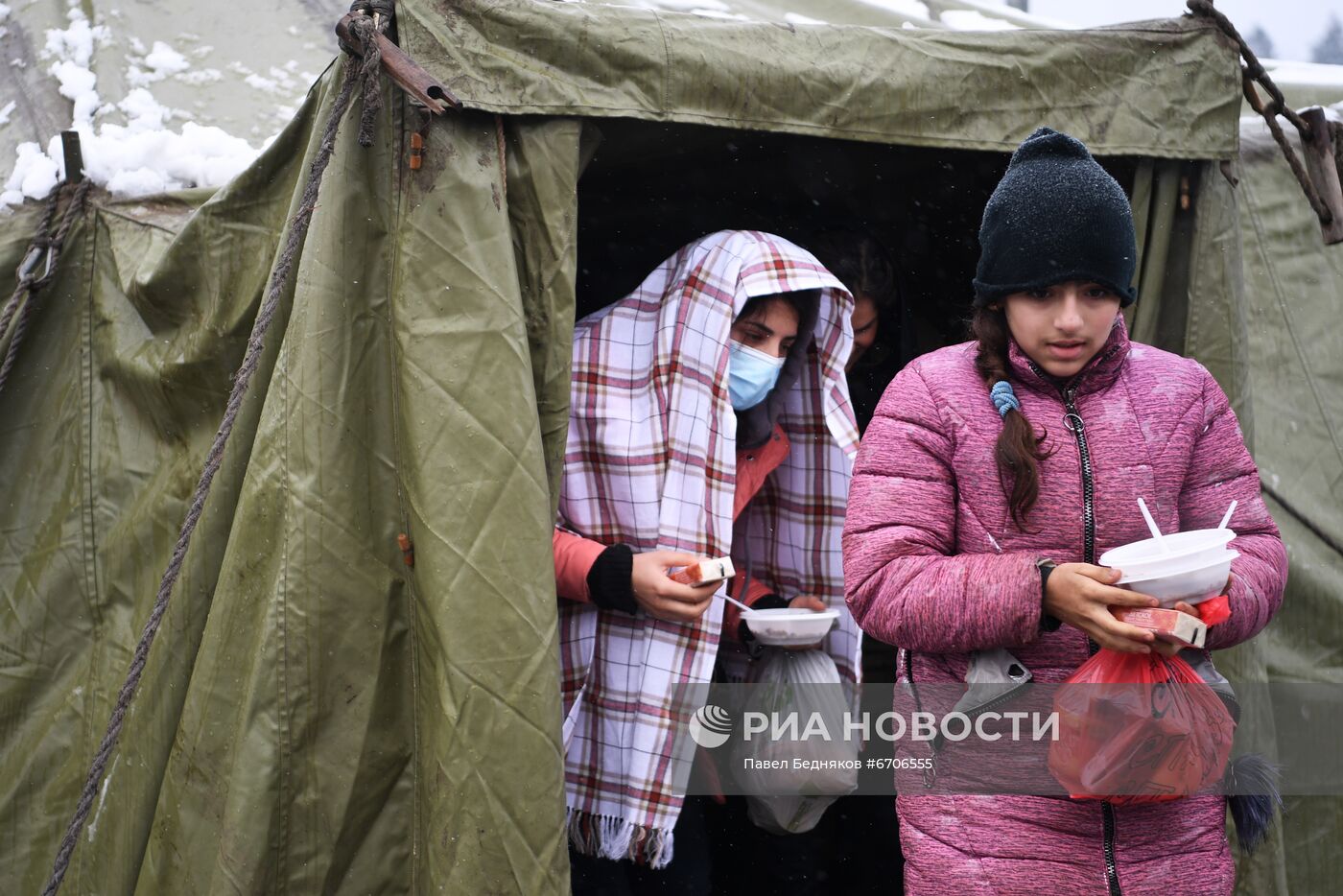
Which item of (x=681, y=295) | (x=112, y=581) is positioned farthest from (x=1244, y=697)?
(x=112, y=581)

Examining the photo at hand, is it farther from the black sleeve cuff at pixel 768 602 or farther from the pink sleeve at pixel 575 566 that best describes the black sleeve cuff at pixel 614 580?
the black sleeve cuff at pixel 768 602

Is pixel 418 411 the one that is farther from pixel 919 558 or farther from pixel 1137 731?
pixel 1137 731

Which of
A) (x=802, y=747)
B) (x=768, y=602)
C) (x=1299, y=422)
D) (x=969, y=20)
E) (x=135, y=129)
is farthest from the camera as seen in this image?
Result: (x=969, y=20)

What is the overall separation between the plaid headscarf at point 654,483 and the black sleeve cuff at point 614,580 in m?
0.10

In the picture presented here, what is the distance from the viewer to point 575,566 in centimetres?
A: 236

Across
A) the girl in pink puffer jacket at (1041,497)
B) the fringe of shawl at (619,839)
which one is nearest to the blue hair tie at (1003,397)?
the girl in pink puffer jacket at (1041,497)

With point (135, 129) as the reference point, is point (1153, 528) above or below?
below

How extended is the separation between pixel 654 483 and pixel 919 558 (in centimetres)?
81

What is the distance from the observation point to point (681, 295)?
101 inches

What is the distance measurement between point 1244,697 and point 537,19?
75.5 inches

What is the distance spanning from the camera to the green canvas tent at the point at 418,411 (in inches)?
78.3

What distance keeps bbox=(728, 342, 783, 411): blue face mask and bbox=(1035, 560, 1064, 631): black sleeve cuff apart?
0.98m

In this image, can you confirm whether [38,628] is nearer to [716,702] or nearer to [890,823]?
[716,702]

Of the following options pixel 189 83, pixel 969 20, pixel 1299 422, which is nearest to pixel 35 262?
pixel 189 83
